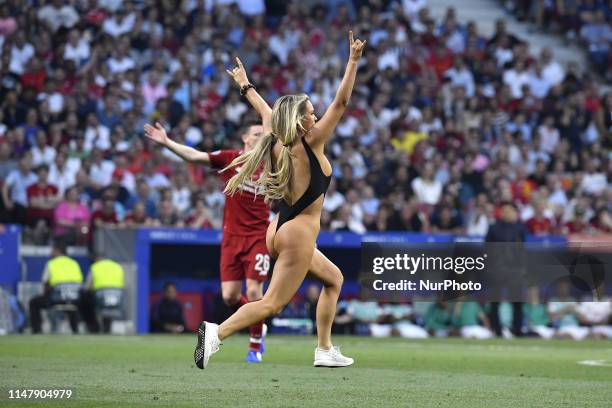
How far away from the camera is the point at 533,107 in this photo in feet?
90.0

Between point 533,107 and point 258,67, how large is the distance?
6489 millimetres

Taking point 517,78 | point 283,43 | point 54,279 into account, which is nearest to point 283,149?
point 54,279

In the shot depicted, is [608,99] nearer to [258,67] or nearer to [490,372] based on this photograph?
[258,67]

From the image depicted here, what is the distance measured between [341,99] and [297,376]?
8.73 feet

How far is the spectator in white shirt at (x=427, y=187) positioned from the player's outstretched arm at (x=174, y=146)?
10.9 meters

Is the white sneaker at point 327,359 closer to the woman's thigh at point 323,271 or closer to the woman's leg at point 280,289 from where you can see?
the woman's thigh at point 323,271

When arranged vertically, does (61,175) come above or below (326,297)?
above

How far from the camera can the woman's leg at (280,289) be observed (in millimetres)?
9086

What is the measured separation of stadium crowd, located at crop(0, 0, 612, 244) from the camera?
2081 cm

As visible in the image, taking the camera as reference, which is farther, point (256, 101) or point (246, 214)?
point (246, 214)

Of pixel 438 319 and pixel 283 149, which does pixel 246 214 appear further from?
pixel 438 319

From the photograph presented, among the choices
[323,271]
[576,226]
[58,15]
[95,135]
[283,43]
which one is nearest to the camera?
[323,271]

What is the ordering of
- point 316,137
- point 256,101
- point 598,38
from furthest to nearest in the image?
point 598,38
point 256,101
point 316,137

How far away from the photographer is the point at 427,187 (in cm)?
2311
